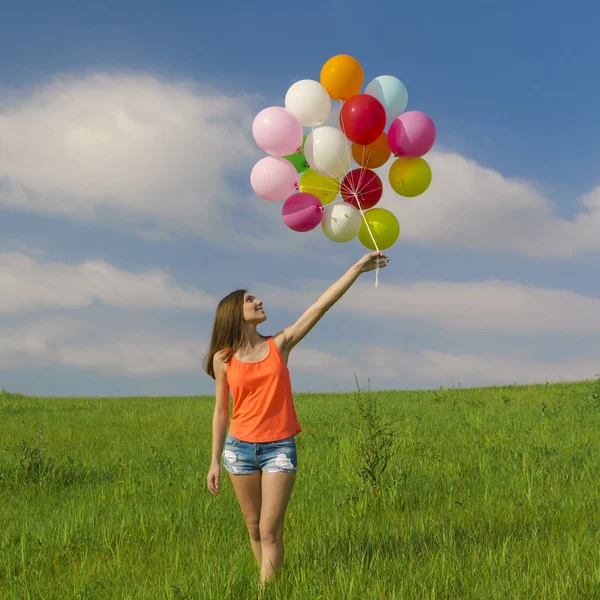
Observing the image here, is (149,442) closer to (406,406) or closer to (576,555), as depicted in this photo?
(406,406)

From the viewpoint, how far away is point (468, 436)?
10922mm

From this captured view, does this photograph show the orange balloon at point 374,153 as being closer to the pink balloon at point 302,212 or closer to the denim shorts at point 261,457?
the pink balloon at point 302,212

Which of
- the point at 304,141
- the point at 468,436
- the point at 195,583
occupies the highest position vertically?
the point at 304,141

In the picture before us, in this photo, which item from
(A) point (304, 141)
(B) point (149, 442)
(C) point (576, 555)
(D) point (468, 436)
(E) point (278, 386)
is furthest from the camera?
(B) point (149, 442)

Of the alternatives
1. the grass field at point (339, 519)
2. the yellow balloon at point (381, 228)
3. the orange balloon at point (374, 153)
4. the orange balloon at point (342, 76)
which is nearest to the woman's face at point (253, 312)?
the grass field at point (339, 519)

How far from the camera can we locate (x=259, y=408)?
4320 mm

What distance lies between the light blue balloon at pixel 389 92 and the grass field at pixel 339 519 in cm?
340

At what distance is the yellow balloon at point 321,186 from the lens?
20.8 ft

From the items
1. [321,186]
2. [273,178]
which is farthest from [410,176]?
[273,178]

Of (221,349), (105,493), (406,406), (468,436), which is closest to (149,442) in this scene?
(105,493)

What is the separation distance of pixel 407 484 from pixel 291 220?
3452 mm

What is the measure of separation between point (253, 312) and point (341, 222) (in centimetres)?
170

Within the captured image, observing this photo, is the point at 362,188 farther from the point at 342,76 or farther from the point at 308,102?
the point at 342,76

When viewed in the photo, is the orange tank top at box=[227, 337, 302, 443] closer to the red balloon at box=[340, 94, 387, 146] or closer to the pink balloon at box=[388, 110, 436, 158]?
the red balloon at box=[340, 94, 387, 146]
